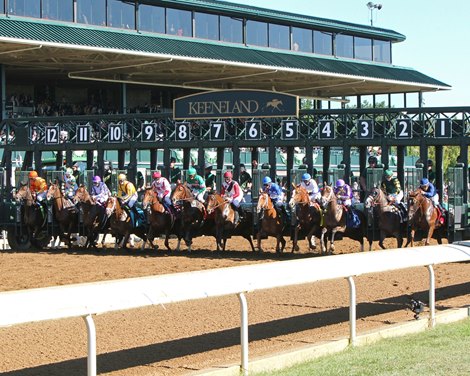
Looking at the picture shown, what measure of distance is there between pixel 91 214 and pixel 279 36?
26.2 meters

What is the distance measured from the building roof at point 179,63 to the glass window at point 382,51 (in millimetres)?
1184

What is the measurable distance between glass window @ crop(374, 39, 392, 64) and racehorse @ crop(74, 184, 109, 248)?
32.3 meters

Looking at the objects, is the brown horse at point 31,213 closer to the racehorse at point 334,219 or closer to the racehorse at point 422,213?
the racehorse at point 334,219

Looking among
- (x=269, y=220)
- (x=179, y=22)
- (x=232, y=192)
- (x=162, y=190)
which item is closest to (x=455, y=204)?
(x=269, y=220)

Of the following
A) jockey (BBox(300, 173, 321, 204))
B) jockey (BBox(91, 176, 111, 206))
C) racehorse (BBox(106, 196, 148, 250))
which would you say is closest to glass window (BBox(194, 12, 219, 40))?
jockey (BBox(91, 176, 111, 206))

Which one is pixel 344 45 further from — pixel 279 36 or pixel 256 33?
pixel 256 33

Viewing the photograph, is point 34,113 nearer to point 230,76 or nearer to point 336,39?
point 230,76

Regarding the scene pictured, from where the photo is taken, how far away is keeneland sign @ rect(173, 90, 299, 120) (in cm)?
2220

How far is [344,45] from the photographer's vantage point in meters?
51.1

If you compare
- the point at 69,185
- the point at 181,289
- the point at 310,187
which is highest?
the point at 69,185

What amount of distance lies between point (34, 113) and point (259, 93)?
17.8 meters

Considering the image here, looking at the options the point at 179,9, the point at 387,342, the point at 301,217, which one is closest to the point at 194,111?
the point at 301,217

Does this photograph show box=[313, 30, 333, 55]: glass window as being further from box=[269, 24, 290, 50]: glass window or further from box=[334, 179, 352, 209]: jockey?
box=[334, 179, 352, 209]: jockey

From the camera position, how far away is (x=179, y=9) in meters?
42.8
